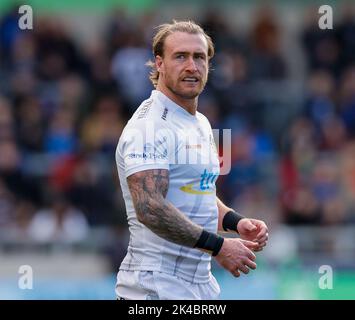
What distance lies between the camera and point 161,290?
7004mm

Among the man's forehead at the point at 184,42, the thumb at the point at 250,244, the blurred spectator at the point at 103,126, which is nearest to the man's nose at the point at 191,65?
the man's forehead at the point at 184,42

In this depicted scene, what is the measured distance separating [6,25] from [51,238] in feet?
11.9

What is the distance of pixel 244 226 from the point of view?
7.42 metres

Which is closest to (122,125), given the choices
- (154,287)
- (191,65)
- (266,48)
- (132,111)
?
(132,111)

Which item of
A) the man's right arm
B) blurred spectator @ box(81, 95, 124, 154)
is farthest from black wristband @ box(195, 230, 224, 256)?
blurred spectator @ box(81, 95, 124, 154)

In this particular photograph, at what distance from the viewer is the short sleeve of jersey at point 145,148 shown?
6836 millimetres

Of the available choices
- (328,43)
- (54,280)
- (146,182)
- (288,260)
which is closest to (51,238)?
(54,280)

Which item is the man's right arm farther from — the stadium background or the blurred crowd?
the blurred crowd

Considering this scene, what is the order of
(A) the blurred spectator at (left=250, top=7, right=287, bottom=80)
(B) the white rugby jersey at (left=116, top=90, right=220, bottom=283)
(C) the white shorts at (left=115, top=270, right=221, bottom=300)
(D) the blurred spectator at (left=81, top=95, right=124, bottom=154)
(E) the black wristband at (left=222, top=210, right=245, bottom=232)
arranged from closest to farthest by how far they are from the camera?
(B) the white rugby jersey at (left=116, top=90, right=220, bottom=283) → (C) the white shorts at (left=115, top=270, right=221, bottom=300) → (E) the black wristband at (left=222, top=210, right=245, bottom=232) → (D) the blurred spectator at (left=81, top=95, right=124, bottom=154) → (A) the blurred spectator at (left=250, top=7, right=287, bottom=80)

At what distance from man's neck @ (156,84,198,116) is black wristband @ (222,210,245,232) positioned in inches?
28.9

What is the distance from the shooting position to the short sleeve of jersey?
6.84 metres

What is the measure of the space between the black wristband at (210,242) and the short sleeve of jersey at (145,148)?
1.56ft

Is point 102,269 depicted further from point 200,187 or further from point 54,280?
point 200,187

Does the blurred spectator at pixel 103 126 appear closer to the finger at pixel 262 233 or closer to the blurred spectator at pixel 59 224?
the blurred spectator at pixel 59 224
